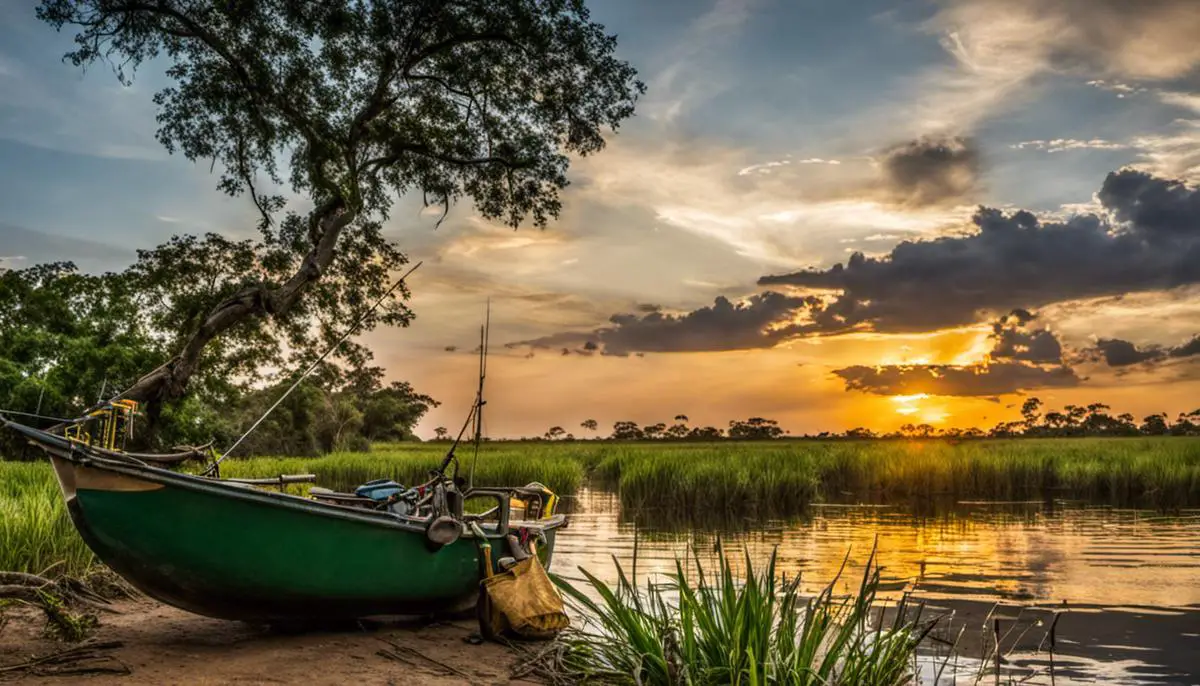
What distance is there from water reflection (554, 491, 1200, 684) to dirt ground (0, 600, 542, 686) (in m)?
2.37

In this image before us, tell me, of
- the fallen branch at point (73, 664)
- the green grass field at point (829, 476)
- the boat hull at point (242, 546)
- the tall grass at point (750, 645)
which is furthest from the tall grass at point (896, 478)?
the fallen branch at point (73, 664)

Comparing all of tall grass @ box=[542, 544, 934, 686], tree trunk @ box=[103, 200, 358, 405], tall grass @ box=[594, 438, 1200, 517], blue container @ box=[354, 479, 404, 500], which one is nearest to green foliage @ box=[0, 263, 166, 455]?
tree trunk @ box=[103, 200, 358, 405]

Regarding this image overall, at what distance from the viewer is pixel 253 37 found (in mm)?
19297

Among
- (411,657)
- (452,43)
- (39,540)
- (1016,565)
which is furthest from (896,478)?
(39,540)

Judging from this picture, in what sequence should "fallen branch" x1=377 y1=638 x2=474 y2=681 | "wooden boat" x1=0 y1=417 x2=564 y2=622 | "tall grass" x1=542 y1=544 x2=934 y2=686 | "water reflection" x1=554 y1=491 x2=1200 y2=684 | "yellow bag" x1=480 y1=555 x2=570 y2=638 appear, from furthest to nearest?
"water reflection" x1=554 y1=491 x2=1200 y2=684
"yellow bag" x1=480 y1=555 x2=570 y2=638
"fallen branch" x1=377 y1=638 x2=474 y2=681
"wooden boat" x1=0 y1=417 x2=564 y2=622
"tall grass" x1=542 y1=544 x2=934 y2=686

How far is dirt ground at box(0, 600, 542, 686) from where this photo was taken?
260 inches

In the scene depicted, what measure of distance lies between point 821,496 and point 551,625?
20143 millimetres

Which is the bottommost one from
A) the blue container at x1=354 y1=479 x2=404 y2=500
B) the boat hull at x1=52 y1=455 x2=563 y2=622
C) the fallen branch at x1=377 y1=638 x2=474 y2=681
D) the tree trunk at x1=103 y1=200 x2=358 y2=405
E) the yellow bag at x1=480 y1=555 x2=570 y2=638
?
the fallen branch at x1=377 y1=638 x2=474 y2=681

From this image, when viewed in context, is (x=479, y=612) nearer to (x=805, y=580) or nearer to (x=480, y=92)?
(x=805, y=580)

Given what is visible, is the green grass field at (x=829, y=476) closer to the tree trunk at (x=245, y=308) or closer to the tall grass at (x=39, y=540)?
the tree trunk at (x=245, y=308)

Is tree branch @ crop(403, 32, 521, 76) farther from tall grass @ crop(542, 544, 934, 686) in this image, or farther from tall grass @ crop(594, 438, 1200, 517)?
tall grass @ crop(542, 544, 934, 686)

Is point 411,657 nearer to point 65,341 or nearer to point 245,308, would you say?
point 245,308

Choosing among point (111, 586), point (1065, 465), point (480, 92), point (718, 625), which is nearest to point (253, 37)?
point (480, 92)

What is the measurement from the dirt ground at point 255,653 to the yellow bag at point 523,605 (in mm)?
231
